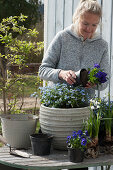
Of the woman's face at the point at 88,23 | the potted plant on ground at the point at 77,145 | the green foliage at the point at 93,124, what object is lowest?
the potted plant on ground at the point at 77,145

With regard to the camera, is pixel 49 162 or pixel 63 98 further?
pixel 63 98

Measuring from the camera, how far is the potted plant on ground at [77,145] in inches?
63.2

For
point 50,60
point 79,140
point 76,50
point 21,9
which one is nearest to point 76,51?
point 76,50

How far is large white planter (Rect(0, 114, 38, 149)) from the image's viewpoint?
1.82m

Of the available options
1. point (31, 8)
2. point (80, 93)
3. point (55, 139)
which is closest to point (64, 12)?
point (80, 93)

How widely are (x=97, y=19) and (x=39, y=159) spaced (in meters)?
0.94

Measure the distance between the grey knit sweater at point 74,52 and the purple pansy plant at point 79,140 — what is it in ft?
1.83

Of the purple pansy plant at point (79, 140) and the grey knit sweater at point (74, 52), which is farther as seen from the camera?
the grey knit sweater at point (74, 52)

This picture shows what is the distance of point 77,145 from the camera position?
1.62 m

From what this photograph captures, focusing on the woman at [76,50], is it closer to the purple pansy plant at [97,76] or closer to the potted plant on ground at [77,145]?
the purple pansy plant at [97,76]

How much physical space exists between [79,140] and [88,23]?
0.78 meters

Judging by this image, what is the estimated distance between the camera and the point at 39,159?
5.46 feet

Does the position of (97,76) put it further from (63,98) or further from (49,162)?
(49,162)

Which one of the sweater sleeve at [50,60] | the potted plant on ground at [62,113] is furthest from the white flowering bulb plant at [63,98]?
the sweater sleeve at [50,60]
